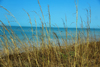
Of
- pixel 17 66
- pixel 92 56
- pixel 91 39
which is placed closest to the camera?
pixel 17 66

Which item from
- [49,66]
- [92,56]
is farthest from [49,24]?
[92,56]

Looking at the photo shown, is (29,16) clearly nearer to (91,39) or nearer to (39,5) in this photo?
(39,5)

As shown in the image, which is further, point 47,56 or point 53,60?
point 47,56

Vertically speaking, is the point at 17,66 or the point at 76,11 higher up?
the point at 76,11

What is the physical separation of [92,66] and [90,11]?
138cm

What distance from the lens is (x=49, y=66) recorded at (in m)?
1.73

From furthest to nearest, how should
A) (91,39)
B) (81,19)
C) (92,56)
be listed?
(91,39), (81,19), (92,56)

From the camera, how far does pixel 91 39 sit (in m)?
3.85

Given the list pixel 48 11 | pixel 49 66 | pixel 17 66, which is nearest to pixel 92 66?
pixel 49 66

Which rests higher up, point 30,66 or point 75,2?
point 75,2

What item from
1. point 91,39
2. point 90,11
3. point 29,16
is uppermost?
point 90,11

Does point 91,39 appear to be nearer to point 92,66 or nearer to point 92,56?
point 92,56

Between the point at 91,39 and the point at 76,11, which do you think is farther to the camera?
the point at 91,39

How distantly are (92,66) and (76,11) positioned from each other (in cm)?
113
